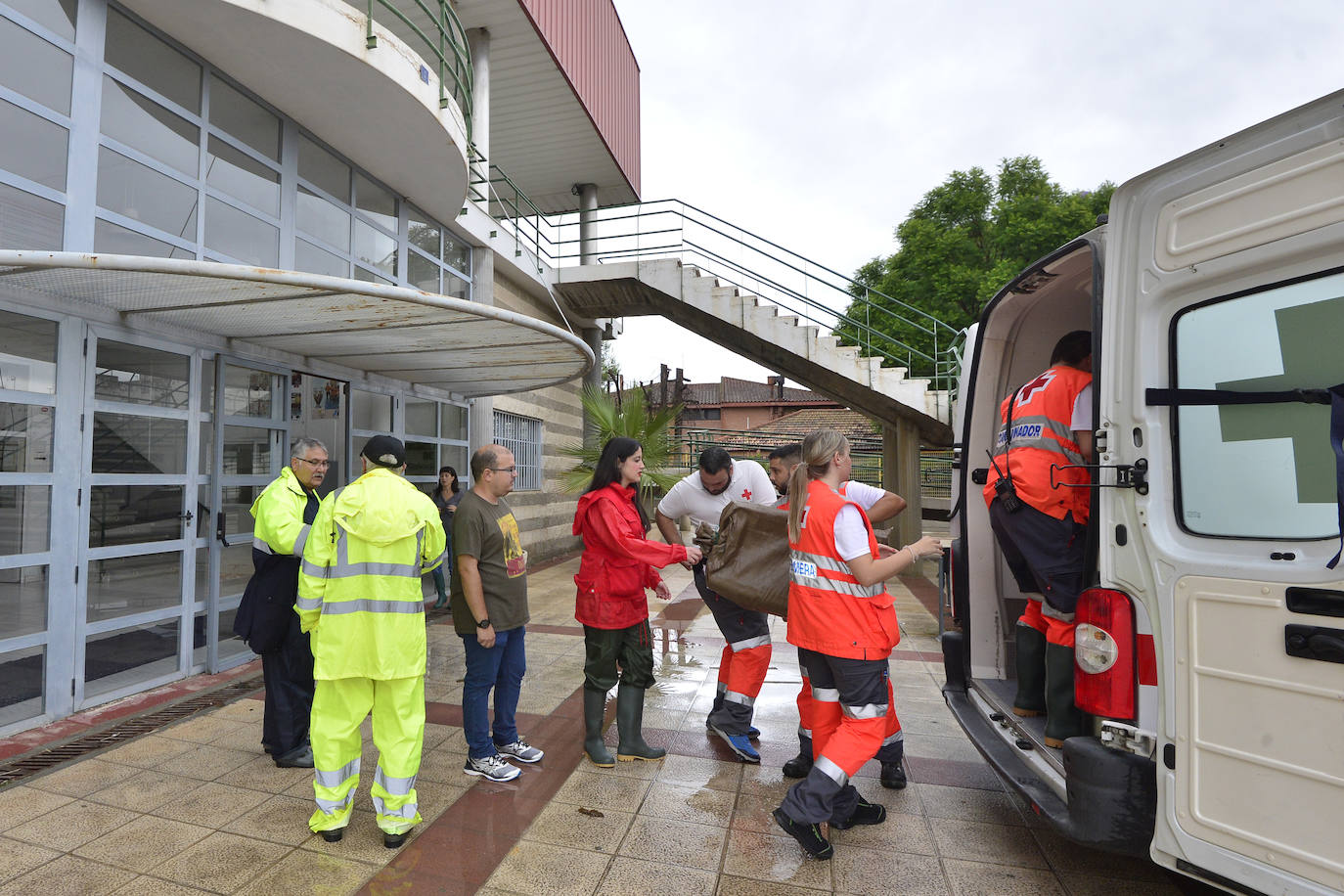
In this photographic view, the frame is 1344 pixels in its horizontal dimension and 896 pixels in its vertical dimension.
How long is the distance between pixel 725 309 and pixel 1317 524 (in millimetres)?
9427

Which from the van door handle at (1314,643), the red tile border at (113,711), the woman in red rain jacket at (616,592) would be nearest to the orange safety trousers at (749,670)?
the woman in red rain jacket at (616,592)

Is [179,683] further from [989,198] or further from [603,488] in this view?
[989,198]

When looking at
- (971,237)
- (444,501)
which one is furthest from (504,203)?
(971,237)

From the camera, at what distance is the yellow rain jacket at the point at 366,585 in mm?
2998

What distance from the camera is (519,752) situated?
390 centimetres

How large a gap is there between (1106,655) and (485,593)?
2.71 m

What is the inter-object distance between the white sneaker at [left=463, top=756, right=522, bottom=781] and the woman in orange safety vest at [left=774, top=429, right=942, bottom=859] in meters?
1.44

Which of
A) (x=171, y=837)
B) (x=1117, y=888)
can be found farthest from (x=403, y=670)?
(x=1117, y=888)

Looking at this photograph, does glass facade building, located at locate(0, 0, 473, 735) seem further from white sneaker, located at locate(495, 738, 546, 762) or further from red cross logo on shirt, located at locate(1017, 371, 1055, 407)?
red cross logo on shirt, located at locate(1017, 371, 1055, 407)

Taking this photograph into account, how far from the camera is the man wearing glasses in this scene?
371 cm

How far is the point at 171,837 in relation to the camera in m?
3.03

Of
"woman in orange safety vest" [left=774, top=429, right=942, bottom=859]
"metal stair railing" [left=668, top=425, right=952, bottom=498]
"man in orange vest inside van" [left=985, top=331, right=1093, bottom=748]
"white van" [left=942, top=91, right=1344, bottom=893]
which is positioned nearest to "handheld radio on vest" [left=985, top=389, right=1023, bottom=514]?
"man in orange vest inside van" [left=985, top=331, right=1093, bottom=748]

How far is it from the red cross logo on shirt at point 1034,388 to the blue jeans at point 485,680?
108 inches

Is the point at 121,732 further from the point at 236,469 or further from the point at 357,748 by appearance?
the point at 357,748
